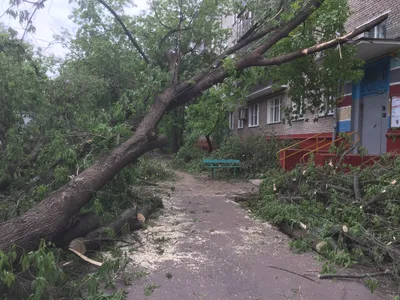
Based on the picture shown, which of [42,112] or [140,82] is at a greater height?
[140,82]

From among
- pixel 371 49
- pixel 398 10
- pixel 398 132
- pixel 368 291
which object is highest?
pixel 398 10

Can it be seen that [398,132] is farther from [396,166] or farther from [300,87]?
[396,166]

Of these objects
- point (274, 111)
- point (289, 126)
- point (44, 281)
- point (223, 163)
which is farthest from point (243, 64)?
point (274, 111)

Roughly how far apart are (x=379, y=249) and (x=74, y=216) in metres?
3.87

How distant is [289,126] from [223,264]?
11.4 metres

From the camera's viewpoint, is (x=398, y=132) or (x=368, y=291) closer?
(x=368, y=291)

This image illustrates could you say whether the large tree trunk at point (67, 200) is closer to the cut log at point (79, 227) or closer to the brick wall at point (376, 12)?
the cut log at point (79, 227)

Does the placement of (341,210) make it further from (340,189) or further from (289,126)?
(289,126)

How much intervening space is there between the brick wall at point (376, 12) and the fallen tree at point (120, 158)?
122 inches

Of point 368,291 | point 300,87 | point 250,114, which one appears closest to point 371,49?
point 300,87

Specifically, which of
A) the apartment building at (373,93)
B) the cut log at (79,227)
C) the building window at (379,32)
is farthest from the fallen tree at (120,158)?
the building window at (379,32)

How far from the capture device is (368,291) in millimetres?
3670

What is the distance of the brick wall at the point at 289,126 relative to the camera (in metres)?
12.6

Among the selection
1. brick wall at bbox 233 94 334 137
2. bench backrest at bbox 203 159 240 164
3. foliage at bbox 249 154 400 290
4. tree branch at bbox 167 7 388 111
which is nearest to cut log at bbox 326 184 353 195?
foliage at bbox 249 154 400 290
